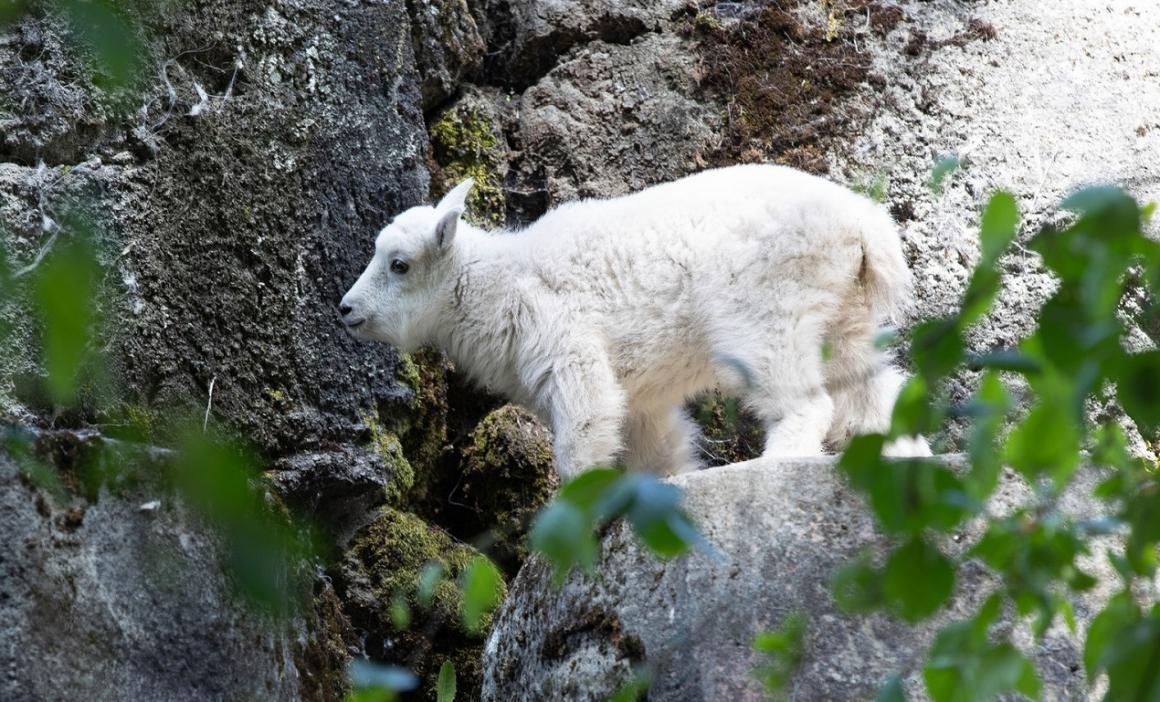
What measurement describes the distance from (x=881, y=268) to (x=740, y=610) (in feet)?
6.75

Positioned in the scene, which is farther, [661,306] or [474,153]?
[474,153]

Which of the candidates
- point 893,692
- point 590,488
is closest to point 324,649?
point 893,692

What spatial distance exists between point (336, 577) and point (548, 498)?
1.32 meters

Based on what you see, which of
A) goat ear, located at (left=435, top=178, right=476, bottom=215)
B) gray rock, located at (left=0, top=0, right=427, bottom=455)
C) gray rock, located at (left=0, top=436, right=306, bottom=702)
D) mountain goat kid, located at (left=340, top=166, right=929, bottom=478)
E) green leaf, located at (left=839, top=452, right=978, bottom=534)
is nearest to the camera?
green leaf, located at (left=839, top=452, right=978, bottom=534)

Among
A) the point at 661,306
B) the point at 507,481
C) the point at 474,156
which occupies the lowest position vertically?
the point at 507,481

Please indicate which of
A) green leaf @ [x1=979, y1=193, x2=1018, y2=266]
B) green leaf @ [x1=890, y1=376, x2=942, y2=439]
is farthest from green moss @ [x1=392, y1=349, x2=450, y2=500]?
green leaf @ [x1=979, y1=193, x2=1018, y2=266]

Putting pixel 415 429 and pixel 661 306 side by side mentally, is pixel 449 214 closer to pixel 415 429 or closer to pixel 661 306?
pixel 661 306

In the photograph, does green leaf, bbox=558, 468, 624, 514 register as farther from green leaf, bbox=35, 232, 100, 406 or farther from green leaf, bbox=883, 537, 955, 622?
green leaf, bbox=35, 232, 100, 406

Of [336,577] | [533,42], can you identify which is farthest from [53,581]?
[533,42]

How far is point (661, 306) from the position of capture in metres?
5.78

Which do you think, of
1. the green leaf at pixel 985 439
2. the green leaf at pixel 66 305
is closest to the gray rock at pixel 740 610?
the green leaf at pixel 985 439

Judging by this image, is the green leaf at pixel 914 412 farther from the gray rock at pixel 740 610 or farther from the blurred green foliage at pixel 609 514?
the gray rock at pixel 740 610

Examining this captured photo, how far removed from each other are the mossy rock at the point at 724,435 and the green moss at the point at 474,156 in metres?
1.82

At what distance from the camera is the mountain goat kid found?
5.43 m
